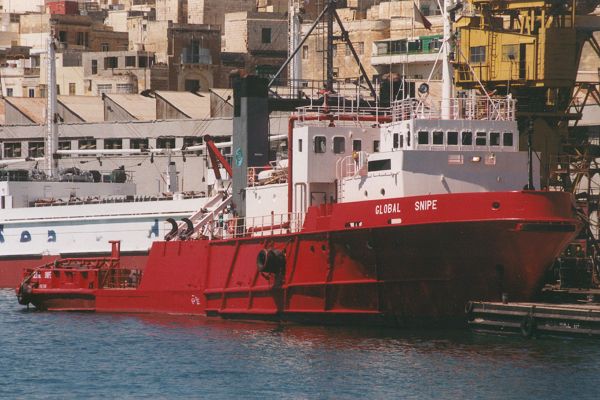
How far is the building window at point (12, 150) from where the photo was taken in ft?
289

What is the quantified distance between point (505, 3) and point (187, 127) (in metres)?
27.4

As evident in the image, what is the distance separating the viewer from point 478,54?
193 ft

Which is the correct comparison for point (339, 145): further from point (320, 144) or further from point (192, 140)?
point (192, 140)

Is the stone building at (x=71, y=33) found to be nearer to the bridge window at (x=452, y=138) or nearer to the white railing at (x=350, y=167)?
the white railing at (x=350, y=167)

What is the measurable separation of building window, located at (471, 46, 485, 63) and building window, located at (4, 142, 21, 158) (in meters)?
36.9

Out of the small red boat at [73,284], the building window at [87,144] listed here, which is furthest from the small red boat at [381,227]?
the building window at [87,144]

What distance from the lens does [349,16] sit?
10181cm

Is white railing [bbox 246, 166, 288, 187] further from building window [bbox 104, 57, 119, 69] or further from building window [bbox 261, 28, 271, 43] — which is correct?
building window [bbox 261, 28, 271, 43]

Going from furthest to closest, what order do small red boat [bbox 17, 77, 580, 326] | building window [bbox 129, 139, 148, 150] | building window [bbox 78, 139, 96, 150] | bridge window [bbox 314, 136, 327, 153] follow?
building window [bbox 78, 139, 96, 150] → building window [bbox 129, 139, 148, 150] → bridge window [bbox 314, 136, 327, 153] → small red boat [bbox 17, 77, 580, 326]

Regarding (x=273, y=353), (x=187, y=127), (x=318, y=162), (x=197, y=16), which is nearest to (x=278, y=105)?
(x=318, y=162)

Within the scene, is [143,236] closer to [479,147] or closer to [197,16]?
[479,147]

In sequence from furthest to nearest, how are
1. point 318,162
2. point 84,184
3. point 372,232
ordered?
point 84,184, point 318,162, point 372,232

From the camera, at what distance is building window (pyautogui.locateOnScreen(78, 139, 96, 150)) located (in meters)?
85.0

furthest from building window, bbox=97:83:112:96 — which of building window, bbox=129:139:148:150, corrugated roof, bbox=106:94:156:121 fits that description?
building window, bbox=129:139:148:150
